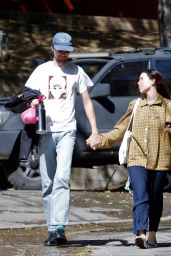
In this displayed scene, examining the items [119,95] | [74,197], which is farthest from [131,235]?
[119,95]

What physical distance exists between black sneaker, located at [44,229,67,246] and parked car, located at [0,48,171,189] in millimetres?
3981

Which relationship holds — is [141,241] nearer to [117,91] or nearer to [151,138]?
[151,138]

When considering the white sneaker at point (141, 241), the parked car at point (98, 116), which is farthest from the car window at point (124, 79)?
the white sneaker at point (141, 241)

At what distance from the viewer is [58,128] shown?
8.16 m

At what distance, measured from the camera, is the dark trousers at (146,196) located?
7.88m

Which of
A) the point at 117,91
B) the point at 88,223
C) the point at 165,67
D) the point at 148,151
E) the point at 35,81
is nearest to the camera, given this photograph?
the point at 148,151

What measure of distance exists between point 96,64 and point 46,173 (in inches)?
181

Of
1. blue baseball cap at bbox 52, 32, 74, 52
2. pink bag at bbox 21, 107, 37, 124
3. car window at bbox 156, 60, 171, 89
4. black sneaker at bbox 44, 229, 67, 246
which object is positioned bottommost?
black sneaker at bbox 44, 229, 67, 246

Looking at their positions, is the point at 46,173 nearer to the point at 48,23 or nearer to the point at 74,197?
the point at 74,197

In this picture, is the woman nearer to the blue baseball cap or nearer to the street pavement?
the street pavement

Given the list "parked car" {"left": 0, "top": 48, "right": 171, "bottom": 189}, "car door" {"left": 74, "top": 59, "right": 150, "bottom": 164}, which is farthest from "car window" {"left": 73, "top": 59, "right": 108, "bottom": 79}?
"car door" {"left": 74, "top": 59, "right": 150, "bottom": 164}

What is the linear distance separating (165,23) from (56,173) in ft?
32.5

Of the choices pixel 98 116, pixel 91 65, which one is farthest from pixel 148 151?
pixel 91 65

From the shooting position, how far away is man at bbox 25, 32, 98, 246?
8109mm
